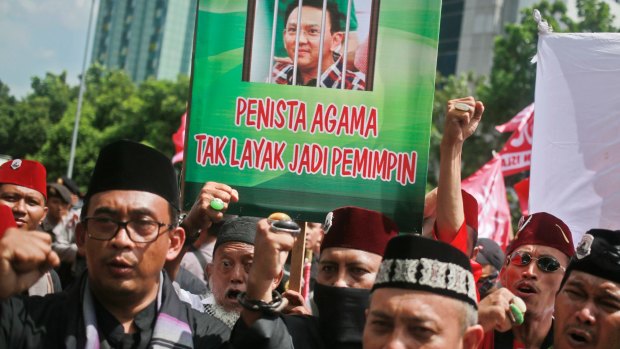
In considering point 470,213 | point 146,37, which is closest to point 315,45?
point 470,213

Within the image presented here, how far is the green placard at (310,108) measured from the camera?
3680mm

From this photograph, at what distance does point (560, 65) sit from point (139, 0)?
434ft

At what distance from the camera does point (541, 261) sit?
3.75 meters

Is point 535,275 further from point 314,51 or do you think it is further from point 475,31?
point 475,31

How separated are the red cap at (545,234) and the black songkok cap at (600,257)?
→ 1.77ft

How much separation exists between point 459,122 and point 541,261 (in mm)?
801

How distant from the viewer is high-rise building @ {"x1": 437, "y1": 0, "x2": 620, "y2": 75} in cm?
5703

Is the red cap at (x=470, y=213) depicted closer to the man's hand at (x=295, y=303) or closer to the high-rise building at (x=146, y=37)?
the man's hand at (x=295, y=303)

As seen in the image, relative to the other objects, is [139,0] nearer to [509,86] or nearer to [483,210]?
[509,86]

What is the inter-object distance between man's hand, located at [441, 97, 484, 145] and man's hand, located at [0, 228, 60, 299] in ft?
5.82

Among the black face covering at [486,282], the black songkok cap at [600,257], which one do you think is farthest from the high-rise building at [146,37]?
the black songkok cap at [600,257]

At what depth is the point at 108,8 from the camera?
141875 millimetres

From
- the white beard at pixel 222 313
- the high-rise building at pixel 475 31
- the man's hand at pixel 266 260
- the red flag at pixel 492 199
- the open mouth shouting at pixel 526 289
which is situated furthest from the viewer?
the high-rise building at pixel 475 31

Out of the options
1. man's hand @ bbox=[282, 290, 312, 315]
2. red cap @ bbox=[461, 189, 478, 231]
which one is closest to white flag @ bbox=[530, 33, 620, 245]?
Answer: red cap @ bbox=[461, 189, 478, 231]
